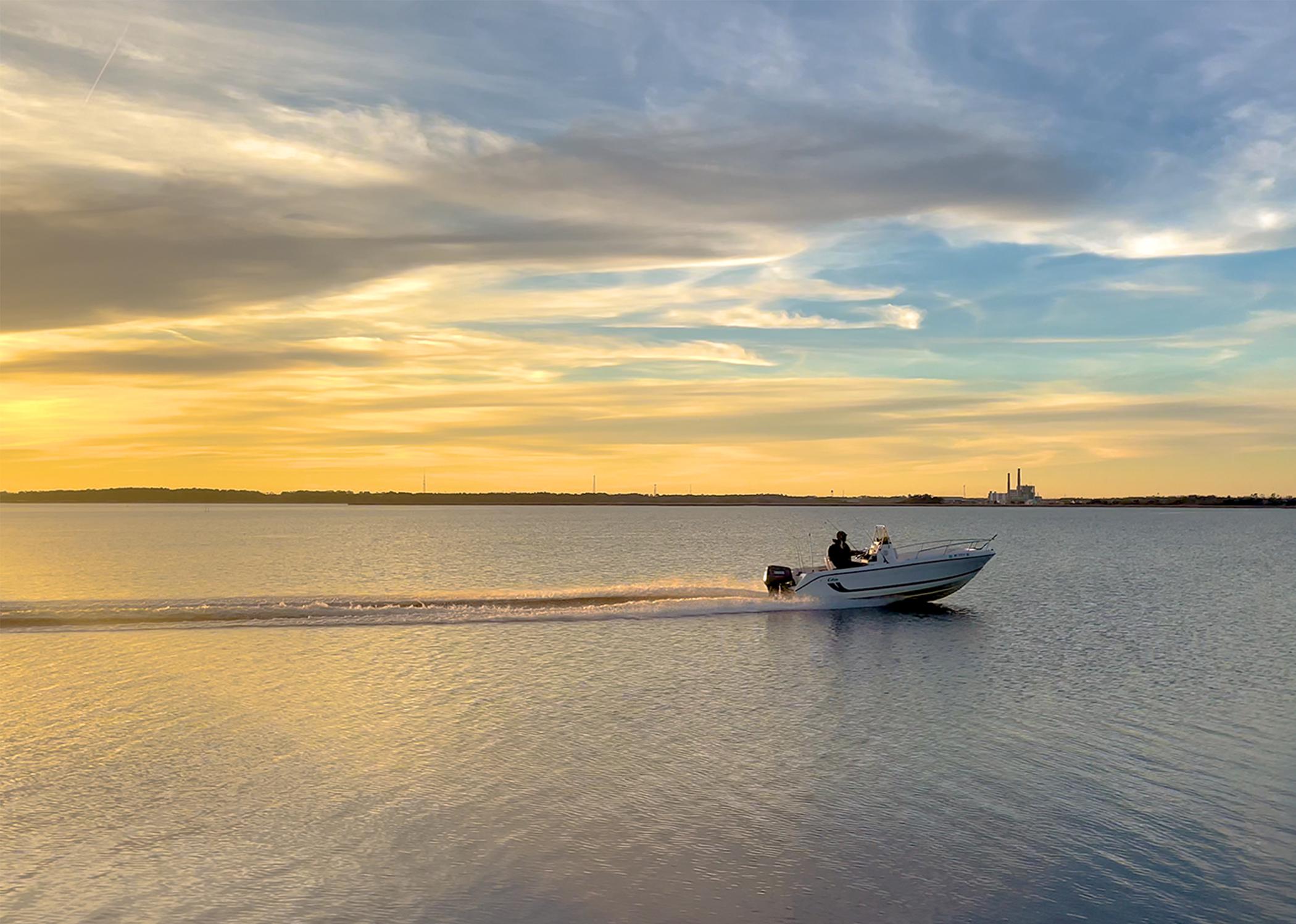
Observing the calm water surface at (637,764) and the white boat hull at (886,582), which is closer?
the calm water surface at (637,764)

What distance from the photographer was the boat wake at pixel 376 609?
1474 inches

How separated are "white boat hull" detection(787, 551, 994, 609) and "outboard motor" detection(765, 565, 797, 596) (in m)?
0.27

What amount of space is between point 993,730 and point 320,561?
66952mm

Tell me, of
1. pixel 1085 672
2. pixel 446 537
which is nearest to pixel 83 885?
pixel 1085 672

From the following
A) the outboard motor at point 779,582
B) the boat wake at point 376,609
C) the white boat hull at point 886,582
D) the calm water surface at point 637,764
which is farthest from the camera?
the outboard motor at point 779,582

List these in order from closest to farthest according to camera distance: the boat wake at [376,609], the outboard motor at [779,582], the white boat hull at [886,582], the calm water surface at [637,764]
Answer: the calm water surface at [637,764]
the boat wake at [376,609]
the white boat hull at [886,582]
the outboard motor at [779,582]

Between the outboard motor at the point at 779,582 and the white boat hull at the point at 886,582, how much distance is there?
267 millimetres

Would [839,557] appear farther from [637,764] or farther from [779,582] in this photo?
[637,764]

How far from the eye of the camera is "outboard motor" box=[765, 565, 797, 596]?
43.8 meters

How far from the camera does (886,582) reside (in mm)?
43875

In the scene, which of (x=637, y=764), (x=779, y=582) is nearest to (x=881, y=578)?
(x=779, y=582)

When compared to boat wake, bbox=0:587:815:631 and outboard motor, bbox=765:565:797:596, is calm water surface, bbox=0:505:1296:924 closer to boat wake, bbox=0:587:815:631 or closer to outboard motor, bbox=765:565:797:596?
boat wake, bbox=0:587:815:631

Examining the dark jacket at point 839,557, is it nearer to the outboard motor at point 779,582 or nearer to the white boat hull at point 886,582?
the white boat hull at point 886,582

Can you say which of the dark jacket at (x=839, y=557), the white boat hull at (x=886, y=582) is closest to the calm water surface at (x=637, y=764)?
the white boat hull at (x=886, y=582)
